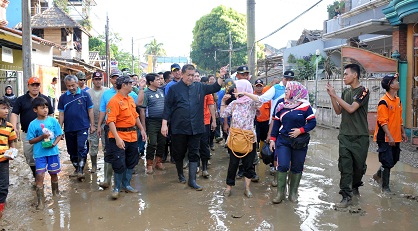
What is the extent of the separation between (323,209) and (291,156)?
810 millimetres

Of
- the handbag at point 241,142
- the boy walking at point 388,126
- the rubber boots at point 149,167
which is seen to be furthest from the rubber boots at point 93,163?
the boy walking at point 388,126

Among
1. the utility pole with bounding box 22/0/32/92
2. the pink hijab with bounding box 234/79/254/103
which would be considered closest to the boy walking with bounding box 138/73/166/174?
the pink hijab with bounding box 234/79/254/103

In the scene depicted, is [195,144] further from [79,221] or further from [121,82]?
[79,221]

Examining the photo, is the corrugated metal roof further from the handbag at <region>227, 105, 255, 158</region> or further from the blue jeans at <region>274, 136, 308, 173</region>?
the blue jeans at <region>274, 136, 308, 173</region>

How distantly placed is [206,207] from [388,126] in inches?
115

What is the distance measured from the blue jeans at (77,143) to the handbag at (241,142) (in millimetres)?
2661

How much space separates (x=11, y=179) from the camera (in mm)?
7430

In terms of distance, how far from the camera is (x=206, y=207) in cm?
554

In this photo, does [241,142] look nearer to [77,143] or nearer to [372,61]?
[77,143]

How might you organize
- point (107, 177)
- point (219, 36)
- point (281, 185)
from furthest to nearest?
1. point (219, 36)
2. point (107, 177)
3. point (281, 185)

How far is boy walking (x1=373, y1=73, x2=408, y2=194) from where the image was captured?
241 inches

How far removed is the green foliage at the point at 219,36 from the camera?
45.2m

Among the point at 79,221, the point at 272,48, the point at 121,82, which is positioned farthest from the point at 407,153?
the point at 272,48

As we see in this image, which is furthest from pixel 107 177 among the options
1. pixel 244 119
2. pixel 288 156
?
pixel 288 156
